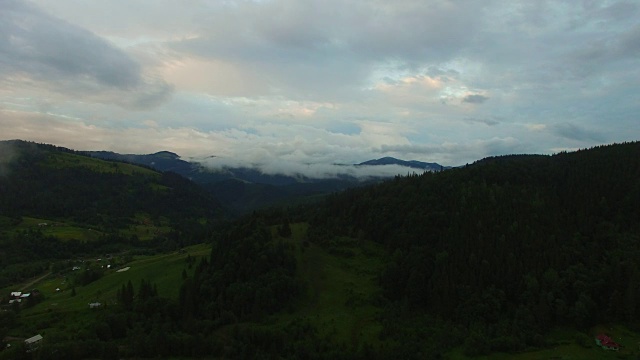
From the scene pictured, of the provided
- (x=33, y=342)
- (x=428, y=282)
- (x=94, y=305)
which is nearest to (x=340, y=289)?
(x=428, y=282)

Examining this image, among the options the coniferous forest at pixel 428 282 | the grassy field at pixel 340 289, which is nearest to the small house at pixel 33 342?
the coniferous forest at pixel 428 282

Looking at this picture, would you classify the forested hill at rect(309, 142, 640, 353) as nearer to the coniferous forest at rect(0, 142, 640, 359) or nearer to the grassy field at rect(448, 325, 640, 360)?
the coniferous forest at rect(0, 142, 640, 359)

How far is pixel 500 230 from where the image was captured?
481ft

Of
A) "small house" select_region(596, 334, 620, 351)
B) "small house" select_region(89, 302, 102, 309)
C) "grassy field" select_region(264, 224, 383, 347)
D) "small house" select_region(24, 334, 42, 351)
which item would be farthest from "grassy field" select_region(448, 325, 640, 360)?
"small house" select_region(89, 302, 102, 309)

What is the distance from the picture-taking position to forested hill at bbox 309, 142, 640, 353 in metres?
115

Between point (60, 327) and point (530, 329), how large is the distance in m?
132

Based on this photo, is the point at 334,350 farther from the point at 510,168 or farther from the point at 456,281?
the point at 510,168

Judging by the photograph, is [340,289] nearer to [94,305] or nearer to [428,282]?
[428,282]

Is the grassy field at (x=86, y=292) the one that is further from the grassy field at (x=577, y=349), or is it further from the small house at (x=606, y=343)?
the small house at (x=606, y=343)

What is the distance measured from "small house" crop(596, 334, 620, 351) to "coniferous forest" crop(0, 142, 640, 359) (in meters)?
2.79

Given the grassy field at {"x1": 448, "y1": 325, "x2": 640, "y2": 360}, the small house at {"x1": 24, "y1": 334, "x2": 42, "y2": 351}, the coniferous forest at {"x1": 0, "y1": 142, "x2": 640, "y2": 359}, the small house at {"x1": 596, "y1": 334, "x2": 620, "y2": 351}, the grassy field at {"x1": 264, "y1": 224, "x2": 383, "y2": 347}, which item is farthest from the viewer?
the grassy field at {"x1": 264, "y1": 224, "x2": 383, "y2": 347}

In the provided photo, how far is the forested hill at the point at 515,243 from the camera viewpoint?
11456 cm

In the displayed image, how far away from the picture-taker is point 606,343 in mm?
100562

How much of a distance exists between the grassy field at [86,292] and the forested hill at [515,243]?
60101mm
